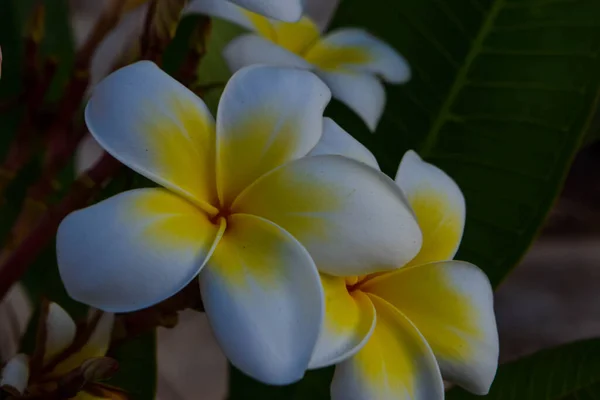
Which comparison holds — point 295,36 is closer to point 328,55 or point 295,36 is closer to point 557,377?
point 328,55

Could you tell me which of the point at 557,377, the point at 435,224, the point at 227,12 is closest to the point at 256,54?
the point at 227,12

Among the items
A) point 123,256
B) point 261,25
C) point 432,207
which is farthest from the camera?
point 261,25

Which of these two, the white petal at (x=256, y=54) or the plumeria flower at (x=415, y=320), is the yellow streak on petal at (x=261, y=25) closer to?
the white petal at (x=256, y=54)

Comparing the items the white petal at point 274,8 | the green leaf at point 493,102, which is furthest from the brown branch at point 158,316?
the green leaf at point 493,102

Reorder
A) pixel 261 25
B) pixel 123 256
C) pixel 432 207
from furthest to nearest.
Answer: pixel 261 25, pixel 432 207, pixel 123 256

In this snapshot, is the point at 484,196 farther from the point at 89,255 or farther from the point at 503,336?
the point at 503,336

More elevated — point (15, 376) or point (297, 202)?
point (297, 202)

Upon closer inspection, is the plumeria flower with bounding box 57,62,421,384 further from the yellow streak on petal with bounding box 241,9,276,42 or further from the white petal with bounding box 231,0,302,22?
the yellow streak on petal with bounding box 241,9,276,42

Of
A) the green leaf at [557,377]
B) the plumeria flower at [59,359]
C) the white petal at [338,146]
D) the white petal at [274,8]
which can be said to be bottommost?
the green leaf at [557,377]

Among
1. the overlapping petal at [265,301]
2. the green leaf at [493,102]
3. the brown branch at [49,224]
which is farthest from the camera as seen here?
the green leaf at [493,102]
